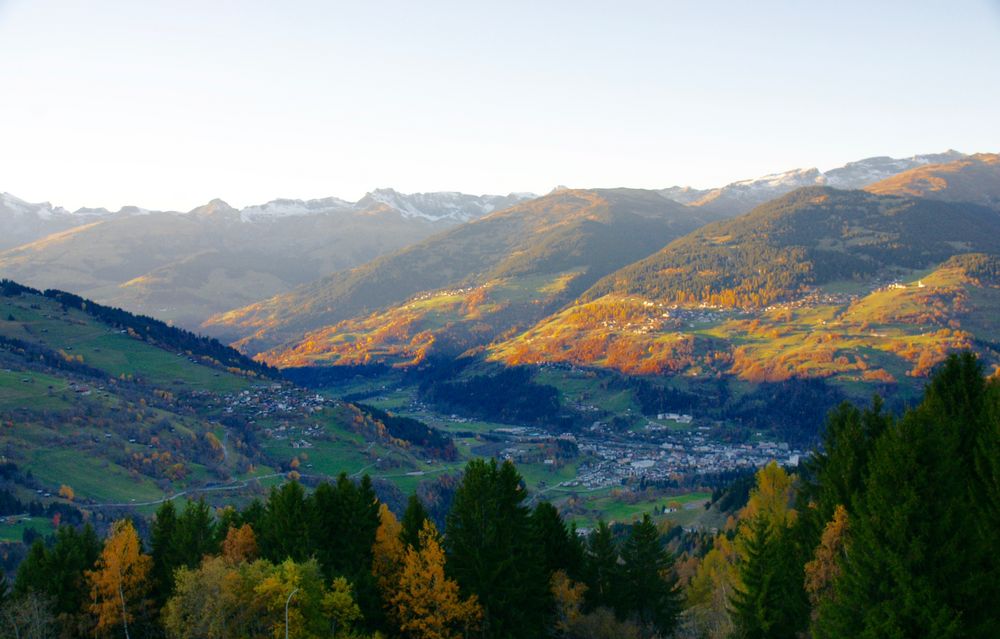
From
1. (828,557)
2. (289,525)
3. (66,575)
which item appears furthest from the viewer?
(66,575)

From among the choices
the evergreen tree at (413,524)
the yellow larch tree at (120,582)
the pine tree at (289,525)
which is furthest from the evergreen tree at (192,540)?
the evergreen tree at (413,524)

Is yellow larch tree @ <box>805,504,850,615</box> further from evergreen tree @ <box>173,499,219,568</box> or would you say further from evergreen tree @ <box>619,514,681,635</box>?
evergreen tree @ <box>173,499,219,568</box>

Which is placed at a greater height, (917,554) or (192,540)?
(917,554)

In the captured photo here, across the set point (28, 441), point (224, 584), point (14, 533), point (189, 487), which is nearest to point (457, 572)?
point (224, 584)

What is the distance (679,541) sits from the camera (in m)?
148

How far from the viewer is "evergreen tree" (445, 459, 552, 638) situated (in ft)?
204

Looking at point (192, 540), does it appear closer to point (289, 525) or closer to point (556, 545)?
point (289, 525)

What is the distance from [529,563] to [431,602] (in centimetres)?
830

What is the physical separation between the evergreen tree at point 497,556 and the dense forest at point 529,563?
13 centimetres

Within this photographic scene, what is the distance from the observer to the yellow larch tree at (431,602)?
60.7 meters

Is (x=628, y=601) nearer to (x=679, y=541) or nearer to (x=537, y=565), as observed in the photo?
(x=537, y=565)

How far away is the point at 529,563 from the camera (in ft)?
209

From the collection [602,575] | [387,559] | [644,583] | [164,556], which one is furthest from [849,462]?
[164,556]

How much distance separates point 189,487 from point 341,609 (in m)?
137
